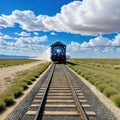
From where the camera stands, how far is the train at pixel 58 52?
51625 mm

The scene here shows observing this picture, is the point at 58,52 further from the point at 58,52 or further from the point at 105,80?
the point at 105,80

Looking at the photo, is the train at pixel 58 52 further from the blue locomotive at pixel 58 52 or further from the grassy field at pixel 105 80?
the grassy field at pixel 105 80

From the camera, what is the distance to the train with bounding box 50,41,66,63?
169ft

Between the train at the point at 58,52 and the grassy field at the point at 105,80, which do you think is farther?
the train at the point at 58,52

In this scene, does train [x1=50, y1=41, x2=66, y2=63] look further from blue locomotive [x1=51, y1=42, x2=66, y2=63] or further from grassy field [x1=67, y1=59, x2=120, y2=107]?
grassy field [x1=67, y1=59, x2=120, y2=107]

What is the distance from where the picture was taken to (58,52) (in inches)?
2037

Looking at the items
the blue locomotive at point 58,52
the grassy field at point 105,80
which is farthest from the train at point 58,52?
the grassy field at point 105,80

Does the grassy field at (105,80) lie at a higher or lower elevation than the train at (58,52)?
lower

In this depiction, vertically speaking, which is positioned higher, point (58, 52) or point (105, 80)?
point (58, 52)

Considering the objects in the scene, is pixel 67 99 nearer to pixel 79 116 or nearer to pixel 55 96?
pixel 55 96

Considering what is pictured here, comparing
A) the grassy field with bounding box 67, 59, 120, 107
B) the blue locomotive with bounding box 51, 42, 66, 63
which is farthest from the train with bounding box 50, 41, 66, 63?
the grassy field with bounding box 67, 59, 120, 107

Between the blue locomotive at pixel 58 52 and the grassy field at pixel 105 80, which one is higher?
the blue locomotive at pixel 58 52

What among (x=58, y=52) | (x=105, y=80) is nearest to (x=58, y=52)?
(x=58, y=52)

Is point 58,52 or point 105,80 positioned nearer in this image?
point 105,80
